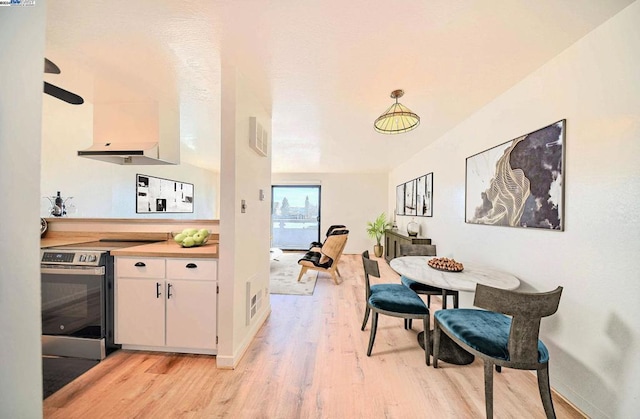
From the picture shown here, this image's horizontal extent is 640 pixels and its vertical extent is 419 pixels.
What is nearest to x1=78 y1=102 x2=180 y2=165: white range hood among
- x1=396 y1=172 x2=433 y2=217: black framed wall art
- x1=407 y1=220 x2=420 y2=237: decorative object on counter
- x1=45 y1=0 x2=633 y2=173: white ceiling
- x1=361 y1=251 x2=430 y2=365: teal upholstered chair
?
x1=45 y1=0 x2=633 y2=173: white ceiling

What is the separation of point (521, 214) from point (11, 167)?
8.79 feet

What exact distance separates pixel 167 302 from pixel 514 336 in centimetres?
235

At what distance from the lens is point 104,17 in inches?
54.3

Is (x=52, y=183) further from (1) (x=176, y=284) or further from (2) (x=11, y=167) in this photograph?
(2) (x=11, y=167)

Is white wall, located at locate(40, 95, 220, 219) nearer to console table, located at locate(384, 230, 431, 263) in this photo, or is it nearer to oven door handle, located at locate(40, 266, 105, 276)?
oven door handle, located at locate(40, 266, 105, 276)

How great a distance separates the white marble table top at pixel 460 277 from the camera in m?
1.68

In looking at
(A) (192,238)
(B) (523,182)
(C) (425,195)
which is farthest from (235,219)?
(C) (425,195)

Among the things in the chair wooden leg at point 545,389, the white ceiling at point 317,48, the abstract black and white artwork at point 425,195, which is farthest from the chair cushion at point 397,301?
the abstract black and white artwork at point 425,195

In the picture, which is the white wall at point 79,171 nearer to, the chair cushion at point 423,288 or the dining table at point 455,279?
the dining table at point 455,279

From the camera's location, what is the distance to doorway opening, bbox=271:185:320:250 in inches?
274

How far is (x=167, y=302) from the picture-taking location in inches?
74.8

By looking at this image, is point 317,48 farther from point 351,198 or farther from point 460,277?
point 351,198

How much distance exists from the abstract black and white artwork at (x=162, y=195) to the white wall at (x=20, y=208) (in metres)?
4.40

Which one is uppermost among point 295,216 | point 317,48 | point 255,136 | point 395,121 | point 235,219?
point 317,48
